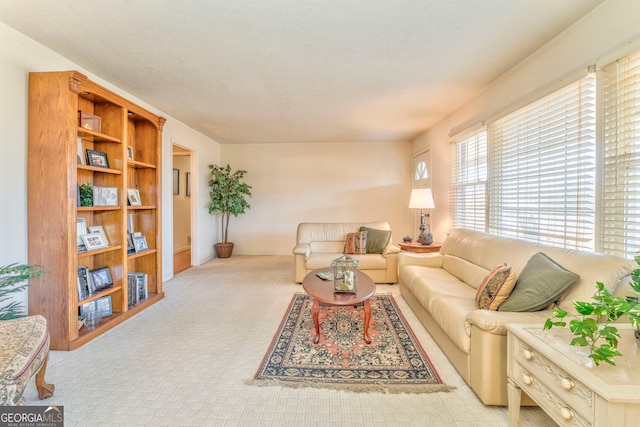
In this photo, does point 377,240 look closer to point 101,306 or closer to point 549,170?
point 549,170

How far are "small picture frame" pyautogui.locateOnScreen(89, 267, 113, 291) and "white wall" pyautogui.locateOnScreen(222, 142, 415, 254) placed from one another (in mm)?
3393

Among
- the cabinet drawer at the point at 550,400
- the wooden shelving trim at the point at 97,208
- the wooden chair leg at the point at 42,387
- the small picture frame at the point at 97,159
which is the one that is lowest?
the wooden chair leg at the point at 42,387

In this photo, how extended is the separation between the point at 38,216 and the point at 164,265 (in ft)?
6.82

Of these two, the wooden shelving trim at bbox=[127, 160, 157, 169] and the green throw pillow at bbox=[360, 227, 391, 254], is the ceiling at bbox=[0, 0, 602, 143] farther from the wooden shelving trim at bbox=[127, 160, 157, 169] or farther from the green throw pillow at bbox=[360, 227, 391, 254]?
the green throw pillow at bbox=[360, 227, 391, 254]

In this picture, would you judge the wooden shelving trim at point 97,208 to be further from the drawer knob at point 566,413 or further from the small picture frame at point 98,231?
the drawer knob at point 566,413

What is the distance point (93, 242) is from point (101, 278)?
0.39 metres

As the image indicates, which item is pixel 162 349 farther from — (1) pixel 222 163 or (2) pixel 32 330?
(1) pixel 222 163

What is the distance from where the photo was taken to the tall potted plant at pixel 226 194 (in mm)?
5438

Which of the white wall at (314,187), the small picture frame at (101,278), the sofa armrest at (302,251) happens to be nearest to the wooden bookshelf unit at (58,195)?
the small picture frame at (101,278)

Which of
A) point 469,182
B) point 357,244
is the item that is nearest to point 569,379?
point 469,182

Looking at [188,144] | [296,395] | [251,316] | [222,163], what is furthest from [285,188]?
[296,395]

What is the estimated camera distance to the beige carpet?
1.50 metres

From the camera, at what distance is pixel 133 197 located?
3074mm

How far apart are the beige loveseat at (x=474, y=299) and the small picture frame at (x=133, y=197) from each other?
3.22 meters
